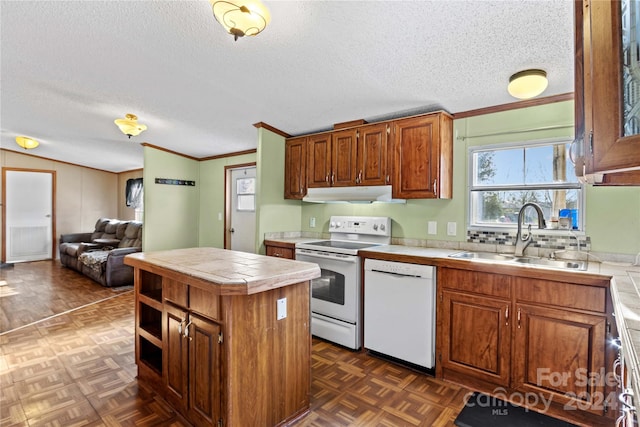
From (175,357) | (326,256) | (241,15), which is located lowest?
(175,357)

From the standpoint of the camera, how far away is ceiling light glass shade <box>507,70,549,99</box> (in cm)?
207

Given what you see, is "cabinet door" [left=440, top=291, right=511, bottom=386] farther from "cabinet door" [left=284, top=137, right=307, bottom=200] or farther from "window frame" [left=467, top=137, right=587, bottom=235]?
"cabinet door" [left=284, top=137, right=307, bottom=200]

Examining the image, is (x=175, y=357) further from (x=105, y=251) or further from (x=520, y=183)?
(x=105, y=251)

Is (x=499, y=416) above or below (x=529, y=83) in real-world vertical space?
below

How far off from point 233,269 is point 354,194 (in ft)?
5.49

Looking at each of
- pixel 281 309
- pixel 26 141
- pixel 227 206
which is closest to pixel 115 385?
pixel 281 309

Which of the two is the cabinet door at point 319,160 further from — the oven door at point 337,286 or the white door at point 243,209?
the white door at point 243,209

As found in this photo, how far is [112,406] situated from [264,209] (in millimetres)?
2203

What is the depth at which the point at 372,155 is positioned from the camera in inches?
123

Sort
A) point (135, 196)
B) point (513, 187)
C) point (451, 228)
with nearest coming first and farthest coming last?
point (513, 187) < point (451, 228) < point (135, 196)

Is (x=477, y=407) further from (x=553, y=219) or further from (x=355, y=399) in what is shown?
(x=553, y=219)

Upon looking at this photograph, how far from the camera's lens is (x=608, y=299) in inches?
68.2

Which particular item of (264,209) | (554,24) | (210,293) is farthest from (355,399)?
(554,24)

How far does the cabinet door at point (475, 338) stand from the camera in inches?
82.5
